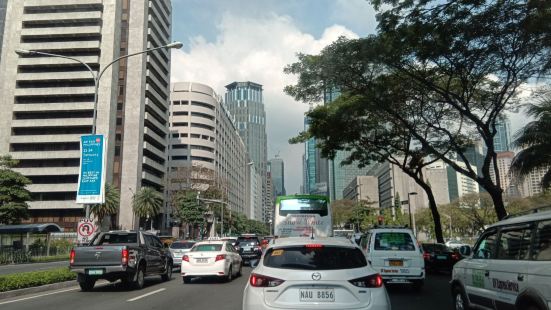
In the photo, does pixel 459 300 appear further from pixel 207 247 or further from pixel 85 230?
pixel 85 230

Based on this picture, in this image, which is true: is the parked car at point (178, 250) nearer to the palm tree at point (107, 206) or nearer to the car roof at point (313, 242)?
the car roof at point (313, 242)

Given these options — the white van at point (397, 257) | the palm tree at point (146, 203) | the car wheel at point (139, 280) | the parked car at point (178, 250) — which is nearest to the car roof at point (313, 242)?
the white van at point (397, 257)

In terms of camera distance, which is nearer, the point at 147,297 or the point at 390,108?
the point at 147,297

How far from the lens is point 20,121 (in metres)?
77.4

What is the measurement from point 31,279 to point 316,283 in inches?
431

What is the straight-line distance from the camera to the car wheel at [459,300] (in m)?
8.23

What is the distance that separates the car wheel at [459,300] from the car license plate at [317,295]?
147 inches

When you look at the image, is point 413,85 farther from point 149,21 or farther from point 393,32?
point 149,21

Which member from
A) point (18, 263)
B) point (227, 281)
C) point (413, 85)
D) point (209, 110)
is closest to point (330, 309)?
point (227, 281)

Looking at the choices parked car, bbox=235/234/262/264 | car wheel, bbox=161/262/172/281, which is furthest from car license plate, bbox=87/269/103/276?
parked car, bbox=235/234/262/264

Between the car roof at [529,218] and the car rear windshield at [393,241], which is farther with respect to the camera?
the car rear windshield at [393,241]

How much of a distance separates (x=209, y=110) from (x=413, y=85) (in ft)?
321

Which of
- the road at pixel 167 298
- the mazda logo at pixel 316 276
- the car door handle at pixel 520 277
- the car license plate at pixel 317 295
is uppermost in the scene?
the mazda logo at pixel 316 276

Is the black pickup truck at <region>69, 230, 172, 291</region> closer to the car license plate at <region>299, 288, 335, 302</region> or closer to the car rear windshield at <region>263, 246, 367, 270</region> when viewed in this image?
the car rear windshield at <region>263, 246, 367, 270</region>
